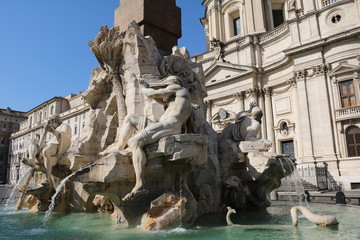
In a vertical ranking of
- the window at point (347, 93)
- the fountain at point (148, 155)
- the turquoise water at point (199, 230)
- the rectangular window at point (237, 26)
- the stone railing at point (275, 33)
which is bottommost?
the turquoise water at point (199, 230)

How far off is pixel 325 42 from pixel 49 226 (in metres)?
21.1

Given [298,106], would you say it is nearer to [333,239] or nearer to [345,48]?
[345,48]

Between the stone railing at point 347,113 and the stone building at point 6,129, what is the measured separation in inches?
2036

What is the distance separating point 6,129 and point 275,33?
4920cm

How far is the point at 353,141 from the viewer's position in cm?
1914

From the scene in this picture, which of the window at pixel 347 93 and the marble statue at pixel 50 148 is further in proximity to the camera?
the window at pixel 347 93

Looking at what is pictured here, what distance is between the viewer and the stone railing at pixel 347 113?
746 inches

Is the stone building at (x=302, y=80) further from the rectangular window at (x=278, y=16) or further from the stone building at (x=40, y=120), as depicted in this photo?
the stone building at (x=40, y=120)

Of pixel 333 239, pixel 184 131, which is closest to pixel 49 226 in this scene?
pixel 184 131

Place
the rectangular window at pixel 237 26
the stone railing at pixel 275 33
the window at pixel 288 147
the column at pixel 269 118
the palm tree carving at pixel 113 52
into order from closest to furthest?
the palm tree carving at pixel 113 52
the window at pixel 288 147
the column at pixel 269 118
the stone railing at pixel 275 33
the rectangular window at pixel 237 26

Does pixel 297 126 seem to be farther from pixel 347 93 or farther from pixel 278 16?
pixel 278 16

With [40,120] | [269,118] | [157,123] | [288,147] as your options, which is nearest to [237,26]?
[269,118]

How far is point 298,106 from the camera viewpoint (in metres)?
22.1

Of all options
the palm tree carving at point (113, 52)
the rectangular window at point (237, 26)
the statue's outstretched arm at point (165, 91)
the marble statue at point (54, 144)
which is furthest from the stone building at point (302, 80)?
the statue's outstretched arm at point (165, 91)
